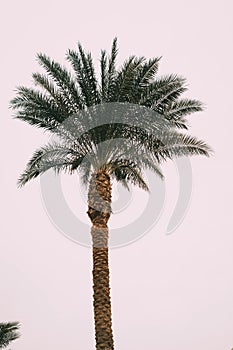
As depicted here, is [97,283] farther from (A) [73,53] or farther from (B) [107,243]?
(A) [73,53]

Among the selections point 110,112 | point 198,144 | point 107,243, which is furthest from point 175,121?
point 107,243

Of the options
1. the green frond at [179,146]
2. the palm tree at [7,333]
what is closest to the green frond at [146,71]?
the green frond at [179,146]

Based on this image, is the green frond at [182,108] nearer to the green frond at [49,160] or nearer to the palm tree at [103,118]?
the palm tree at [103,118]

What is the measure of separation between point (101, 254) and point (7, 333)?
52.2 feet

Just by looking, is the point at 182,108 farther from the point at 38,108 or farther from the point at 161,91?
the point at 38,108

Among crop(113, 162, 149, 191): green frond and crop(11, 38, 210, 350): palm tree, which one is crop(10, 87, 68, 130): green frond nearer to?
crop(11, 38, 210, 350): palm tree

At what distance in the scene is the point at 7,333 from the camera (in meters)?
27.3

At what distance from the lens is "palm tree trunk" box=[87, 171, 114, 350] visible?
1347 centimetres

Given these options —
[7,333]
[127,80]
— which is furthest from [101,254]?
[7,333]

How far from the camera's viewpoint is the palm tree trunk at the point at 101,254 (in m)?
13.5

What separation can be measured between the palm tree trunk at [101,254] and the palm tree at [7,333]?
50.6 feet

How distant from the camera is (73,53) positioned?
16.0 meters

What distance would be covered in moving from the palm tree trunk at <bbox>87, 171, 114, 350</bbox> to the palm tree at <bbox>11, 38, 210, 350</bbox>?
1.5 inches

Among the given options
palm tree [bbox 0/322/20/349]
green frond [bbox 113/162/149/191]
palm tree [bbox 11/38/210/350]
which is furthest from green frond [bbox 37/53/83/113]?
palm tree [bbox 0/322/20/349]
